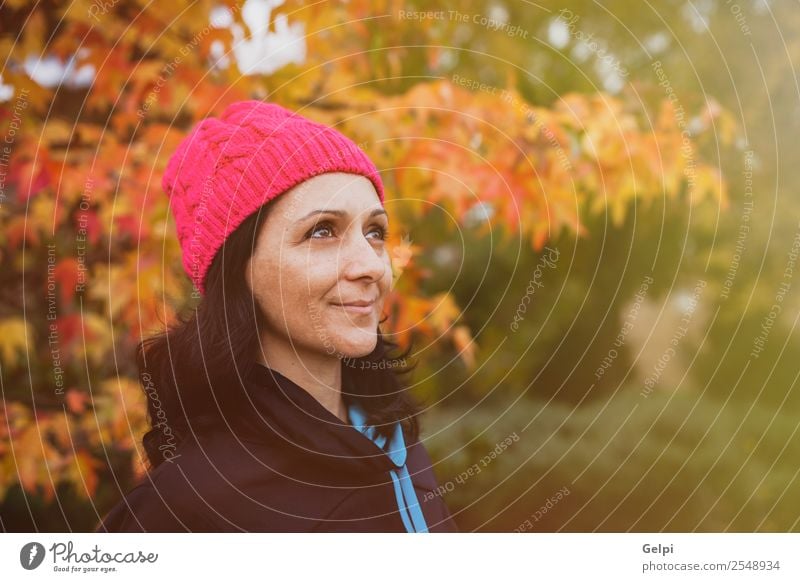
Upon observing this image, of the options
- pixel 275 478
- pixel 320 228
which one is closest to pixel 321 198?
pixel 320 228

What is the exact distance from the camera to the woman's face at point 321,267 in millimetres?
1219

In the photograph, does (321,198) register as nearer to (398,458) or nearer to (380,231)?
(380,231)

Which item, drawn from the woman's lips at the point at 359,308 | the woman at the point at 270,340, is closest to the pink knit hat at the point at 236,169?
the woman at the point at 270,340

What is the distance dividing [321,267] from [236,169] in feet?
0.67

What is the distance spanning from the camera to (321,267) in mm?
1257

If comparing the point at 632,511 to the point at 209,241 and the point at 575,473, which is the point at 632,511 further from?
the point at 209,241

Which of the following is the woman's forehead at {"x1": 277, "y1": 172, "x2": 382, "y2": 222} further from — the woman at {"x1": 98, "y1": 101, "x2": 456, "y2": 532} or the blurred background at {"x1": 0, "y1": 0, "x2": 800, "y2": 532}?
the blurred background at {"x1": 0, "y1": 0, "x2": 800, "y2": 532}

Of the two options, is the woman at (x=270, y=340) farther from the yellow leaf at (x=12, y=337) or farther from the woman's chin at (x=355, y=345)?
the yellow leaf at (x=12, y=337)

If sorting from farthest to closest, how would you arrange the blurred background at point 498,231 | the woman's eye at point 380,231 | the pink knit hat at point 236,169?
the blurred background at point 498,231 → the woman's eye at point 380,231 → the pink knit hat at point 236,169

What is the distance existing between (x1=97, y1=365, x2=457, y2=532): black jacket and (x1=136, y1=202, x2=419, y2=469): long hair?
0.04 m

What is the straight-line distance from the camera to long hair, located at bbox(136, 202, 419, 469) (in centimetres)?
122

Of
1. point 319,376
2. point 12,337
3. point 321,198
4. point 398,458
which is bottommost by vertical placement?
point 398,458

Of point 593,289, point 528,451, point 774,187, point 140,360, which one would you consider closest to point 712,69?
point 774,187

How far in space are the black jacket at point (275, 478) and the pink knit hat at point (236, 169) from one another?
23 centimetres
